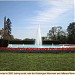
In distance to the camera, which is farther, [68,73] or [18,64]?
[18,64]

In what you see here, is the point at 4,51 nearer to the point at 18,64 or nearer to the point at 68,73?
the point at 18,64

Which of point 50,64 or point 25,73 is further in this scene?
point 50,64

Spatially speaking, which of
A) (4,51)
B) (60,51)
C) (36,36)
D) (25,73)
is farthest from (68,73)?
(36,36)

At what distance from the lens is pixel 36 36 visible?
1545 centimetres

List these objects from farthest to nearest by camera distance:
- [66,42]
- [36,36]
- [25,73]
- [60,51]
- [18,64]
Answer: [66,42] < [36,36] < [60,51] < [18,64] < [25,73]

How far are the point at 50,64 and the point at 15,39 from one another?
36.3 ft

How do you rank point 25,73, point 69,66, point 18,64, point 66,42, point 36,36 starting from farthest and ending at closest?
point 66,42 → point 36,36 → point 18,64 → point 69,66 → point 25,73

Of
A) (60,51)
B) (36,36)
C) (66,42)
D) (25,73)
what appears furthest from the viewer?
(66,42)

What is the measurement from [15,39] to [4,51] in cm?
768

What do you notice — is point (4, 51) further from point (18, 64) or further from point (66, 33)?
point (66, 33)

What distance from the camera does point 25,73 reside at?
15.4ft

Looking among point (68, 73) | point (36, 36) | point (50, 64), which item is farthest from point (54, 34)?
point (68, 73)

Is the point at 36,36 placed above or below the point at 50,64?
above

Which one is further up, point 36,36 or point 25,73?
point 36,36
